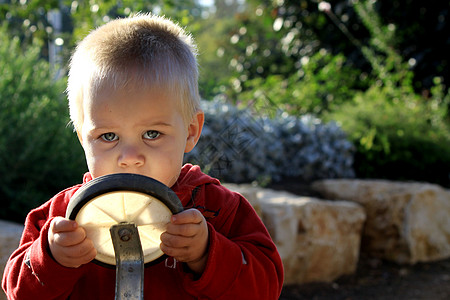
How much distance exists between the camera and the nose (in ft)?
4.45

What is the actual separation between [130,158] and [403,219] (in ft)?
11.7

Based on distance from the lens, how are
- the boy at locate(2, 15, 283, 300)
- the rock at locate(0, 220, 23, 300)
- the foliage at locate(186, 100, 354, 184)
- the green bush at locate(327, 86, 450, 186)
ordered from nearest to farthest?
the boy at locate(2, 15, 283, 300)
the rock at locate(0, 220, 23, 300)
the foliage at locate(186, 100, 354, 184)
the green bush at locate(327, 86, 450, 186)

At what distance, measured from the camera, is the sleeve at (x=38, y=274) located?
1.33 m

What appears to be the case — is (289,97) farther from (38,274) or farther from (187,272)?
(38,274)

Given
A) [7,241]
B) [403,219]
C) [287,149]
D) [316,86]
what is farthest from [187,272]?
[316,86]

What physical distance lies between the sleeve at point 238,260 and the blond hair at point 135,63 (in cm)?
32

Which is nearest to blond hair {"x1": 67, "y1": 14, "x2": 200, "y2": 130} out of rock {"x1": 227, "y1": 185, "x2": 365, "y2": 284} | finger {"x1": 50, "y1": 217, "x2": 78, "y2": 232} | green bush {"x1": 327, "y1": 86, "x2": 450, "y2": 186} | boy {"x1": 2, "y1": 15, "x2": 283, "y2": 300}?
boy {"x1": 2, "y1": 15, "x2": 283, "y2": 300}

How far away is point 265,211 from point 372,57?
12.1 ft

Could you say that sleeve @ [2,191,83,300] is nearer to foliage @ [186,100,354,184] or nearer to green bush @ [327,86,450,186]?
foliage @ [186,100,354,184]

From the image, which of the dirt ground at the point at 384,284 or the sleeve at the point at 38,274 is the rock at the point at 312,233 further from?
the sleeve at the point at 38,274

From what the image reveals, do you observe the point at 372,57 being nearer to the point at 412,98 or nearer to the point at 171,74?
the point at 412,98

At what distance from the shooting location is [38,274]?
4.43 feet

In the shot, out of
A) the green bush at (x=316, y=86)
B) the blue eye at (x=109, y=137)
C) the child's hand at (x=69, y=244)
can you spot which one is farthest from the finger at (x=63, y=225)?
the green bush at (x=316, y=86)

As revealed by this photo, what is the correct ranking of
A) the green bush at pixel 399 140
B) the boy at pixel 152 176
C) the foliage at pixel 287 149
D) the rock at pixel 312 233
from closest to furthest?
the boy at pixel 152 176 < the rock at pixel 312 233 < the foliage at pixel 287 149 < the green bush at pixel 399 140
